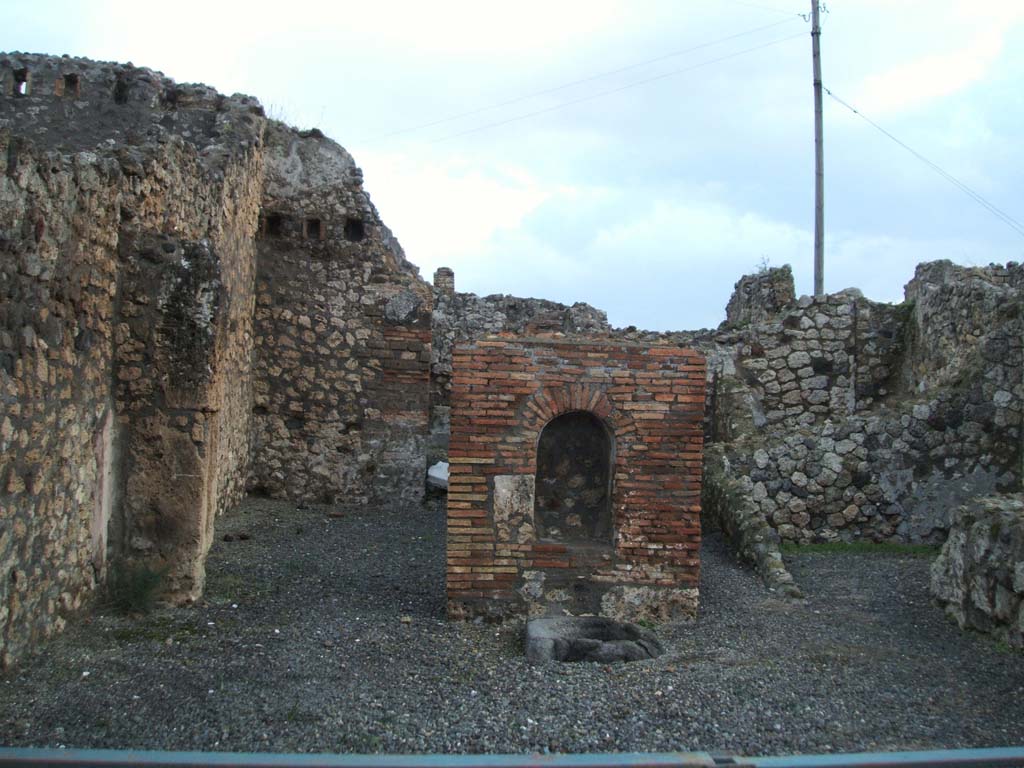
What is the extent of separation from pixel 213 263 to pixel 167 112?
448 centimetres

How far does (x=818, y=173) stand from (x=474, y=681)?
1639 cm

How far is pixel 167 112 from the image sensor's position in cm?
989

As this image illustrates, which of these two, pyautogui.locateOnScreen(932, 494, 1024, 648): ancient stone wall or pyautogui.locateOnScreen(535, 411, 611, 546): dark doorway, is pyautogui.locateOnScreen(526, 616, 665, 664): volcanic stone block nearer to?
pyautogui.locateOnScreen(535, 411, 611, 546): dark doorway

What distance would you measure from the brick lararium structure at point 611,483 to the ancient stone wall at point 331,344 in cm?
457

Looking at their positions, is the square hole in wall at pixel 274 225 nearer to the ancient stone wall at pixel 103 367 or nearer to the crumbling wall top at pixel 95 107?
the crumbling wall top at pixel 95 107

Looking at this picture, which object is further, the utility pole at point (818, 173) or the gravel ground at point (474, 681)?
the utility pole at point (818, 173)

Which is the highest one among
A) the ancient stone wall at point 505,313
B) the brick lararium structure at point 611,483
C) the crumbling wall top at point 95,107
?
the crumbling wall top at point 95,107

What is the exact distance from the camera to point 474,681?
5.20 m

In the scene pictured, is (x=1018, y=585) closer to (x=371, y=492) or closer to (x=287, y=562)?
(x=287, y=562)

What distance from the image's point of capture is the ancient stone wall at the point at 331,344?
10.9 meters

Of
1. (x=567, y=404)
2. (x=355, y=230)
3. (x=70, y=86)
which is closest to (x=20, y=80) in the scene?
(x=70, y=86)

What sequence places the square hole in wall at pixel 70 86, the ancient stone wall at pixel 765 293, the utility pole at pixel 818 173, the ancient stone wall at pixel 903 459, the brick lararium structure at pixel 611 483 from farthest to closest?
the utility pole at pixel 818 173, the ancient stone wall at pixel 765 293, the square hole in wall at pixel 70 86, the ancient stone wall at pixel 903 459, the brick lararium structure at pixel 611 483

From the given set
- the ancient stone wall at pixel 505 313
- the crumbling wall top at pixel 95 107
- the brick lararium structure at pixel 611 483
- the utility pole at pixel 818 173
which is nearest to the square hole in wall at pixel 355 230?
the crumbling wall top at pixel 95 107

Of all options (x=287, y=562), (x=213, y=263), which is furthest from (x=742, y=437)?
(x=213, y=263)
